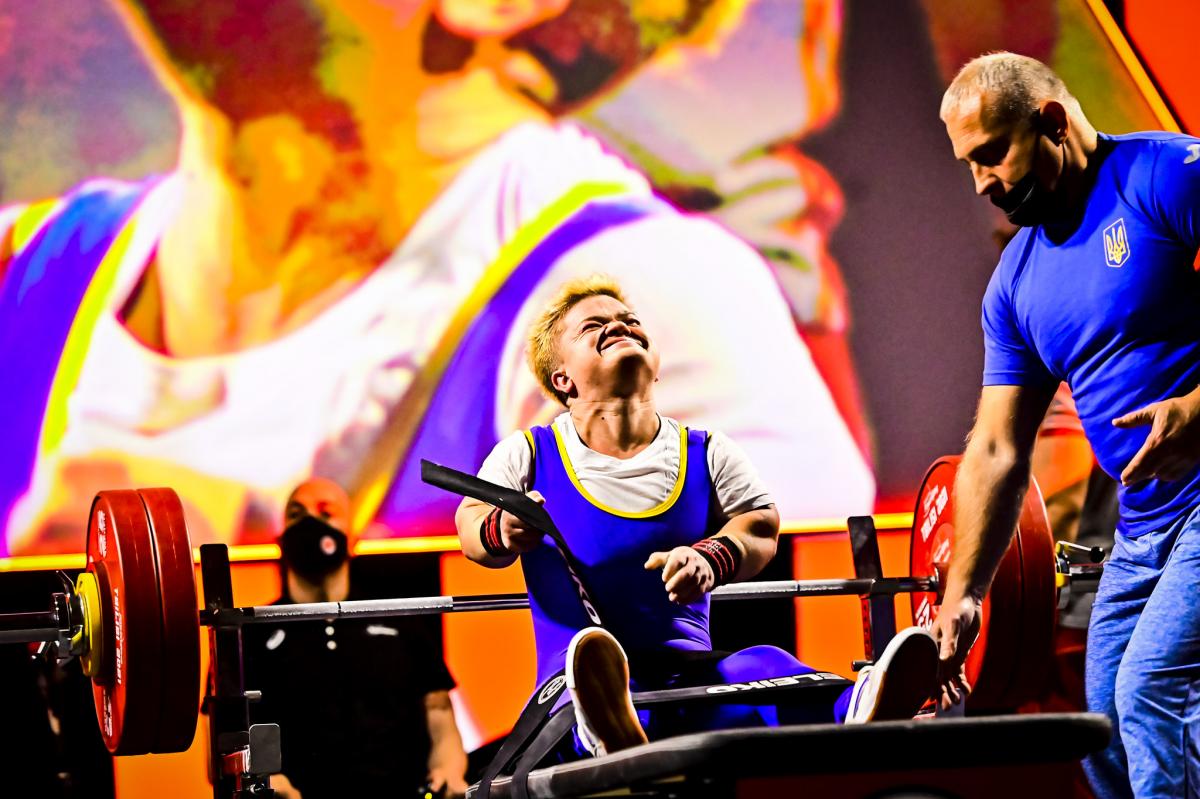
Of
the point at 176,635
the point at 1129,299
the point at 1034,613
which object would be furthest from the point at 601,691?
the point at 1034,613

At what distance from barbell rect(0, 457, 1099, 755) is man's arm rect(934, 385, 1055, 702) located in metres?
0.75

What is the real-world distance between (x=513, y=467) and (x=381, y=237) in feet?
6.20

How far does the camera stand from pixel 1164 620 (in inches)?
78.7

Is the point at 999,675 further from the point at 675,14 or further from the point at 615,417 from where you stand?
the point at 675,14

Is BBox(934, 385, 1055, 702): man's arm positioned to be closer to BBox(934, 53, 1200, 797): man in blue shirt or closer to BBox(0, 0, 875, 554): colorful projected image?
BBox(934, 53, 1200, 797): man in blue shirt

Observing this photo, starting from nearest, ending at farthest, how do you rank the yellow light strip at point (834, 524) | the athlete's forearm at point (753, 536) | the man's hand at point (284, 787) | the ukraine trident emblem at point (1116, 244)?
A: the ukraine trident emblem at point (1116, 244), the athlete's forearm at point (753, 536), the man's hand at point (284, 787), the yellow light strip at point (834, 524)

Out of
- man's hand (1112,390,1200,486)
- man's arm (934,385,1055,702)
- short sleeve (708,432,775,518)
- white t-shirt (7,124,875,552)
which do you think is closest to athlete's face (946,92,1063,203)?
man's arm (934,385,1055,702)

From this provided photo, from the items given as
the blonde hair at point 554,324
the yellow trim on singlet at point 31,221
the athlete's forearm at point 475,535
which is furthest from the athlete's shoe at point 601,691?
the yellow trim on singlet at point 31,221

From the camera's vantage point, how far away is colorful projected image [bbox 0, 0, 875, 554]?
4.16 m

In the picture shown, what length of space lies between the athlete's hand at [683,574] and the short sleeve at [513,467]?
1.23 feet

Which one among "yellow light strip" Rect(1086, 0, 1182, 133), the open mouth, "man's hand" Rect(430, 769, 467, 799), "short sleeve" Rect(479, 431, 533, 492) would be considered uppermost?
"yellow light strip" Rect(1086, 0, 1182, 133)

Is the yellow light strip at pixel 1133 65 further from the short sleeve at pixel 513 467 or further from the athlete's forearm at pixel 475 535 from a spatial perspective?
the athlete's forearm at pixel 475 535

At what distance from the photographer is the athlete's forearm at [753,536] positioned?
259cm

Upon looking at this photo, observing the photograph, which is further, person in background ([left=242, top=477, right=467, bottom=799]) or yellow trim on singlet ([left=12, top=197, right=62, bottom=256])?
yellow trim on singlet ([left=12, top=197, right=62, bottom=256])
